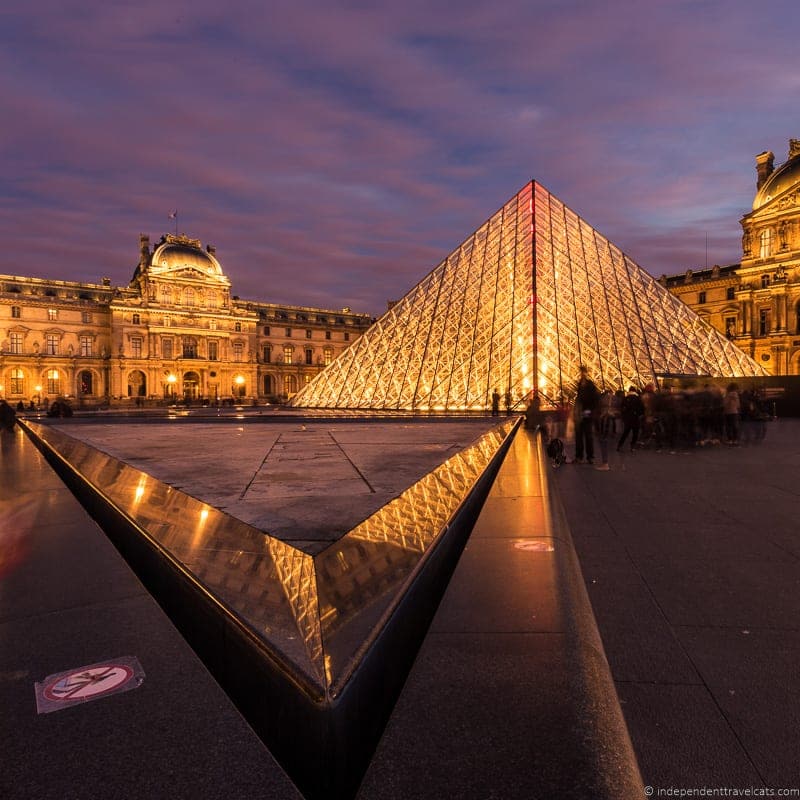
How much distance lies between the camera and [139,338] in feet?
187

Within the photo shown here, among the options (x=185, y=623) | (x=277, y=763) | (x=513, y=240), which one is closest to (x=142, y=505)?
(x=185, y=623)

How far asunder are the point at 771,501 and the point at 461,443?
4.41m

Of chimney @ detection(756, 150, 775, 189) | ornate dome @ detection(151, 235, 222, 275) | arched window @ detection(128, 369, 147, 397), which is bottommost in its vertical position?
arched window @ detection(128, 369, 147, 397)

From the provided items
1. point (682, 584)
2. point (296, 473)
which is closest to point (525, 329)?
point (296, 473)

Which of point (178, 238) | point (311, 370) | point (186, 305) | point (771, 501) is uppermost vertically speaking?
point (178, 238)

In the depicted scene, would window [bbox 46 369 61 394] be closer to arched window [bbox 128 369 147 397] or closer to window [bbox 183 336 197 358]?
arched window [bbox 128 369 147 397]

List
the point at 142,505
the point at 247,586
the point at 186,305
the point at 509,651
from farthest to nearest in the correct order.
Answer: the point at 186,305, the point at 142,505, the point at 247,586, the point at 509,651

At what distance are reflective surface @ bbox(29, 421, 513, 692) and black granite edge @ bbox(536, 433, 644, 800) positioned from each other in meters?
0.59

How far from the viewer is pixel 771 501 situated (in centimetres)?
493

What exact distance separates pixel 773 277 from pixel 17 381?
6871 cm

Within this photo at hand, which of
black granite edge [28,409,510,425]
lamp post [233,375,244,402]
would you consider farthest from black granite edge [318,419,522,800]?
lamp post [233,375,244,402]

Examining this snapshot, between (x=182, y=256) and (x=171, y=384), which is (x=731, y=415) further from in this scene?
(x=182, y=256)

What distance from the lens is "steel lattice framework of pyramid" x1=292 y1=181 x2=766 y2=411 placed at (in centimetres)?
2058

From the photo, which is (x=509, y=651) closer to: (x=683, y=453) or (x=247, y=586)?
(x=247, y=586)
